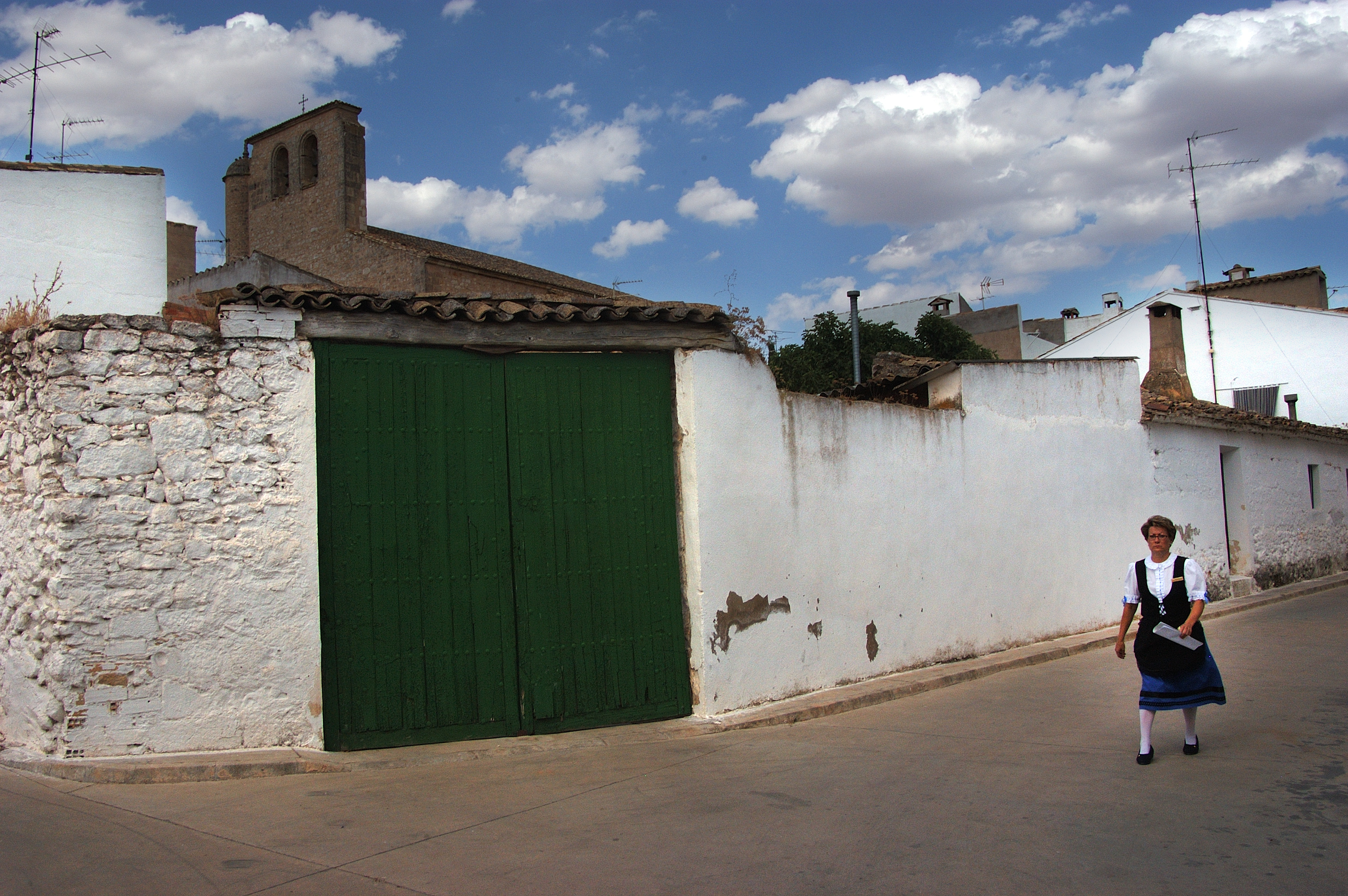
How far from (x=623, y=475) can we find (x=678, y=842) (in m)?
3.07

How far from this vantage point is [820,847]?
13.1ft

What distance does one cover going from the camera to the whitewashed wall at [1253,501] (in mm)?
12750

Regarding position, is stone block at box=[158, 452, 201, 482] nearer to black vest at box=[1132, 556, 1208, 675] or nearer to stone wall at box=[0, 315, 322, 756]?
stone wall at box=[0, 315, 322, 756]

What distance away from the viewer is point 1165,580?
5.39m

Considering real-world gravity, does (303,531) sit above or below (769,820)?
above

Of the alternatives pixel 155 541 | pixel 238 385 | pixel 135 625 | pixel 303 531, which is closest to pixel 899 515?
pixel 303 531

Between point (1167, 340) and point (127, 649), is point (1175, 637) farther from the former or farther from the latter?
point (1167, 340)

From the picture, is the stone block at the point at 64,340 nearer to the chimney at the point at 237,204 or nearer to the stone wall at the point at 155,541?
the stone wall at the point at 155,541

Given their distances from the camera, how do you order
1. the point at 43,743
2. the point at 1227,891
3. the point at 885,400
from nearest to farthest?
the point at 1227,891, the point at 43,743, the point at 885,400

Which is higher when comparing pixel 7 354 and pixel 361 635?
pixel 7 354

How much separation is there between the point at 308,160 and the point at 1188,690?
997 inches

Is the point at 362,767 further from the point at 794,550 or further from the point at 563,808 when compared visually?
the point at 794,550

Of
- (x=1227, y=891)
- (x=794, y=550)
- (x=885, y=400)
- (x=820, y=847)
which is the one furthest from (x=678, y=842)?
(x=885, y=400)

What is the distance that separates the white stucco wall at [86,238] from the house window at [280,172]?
1746 cm
